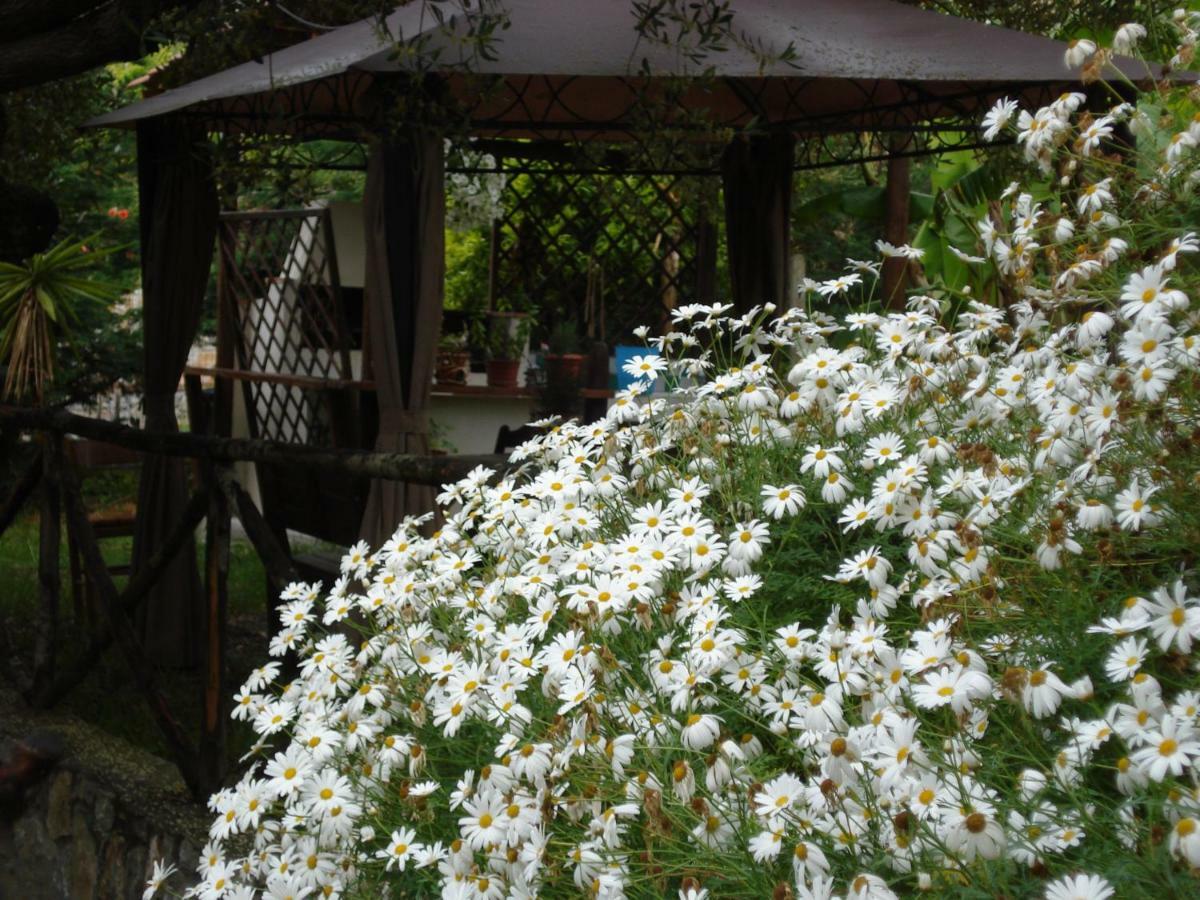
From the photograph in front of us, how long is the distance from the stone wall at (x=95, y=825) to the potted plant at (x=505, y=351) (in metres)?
4.09

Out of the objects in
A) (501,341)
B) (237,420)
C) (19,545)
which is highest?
(501,341)

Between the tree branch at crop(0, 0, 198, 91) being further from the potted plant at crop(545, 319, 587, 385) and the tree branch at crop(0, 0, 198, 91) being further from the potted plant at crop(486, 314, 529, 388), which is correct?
the potted plant at crop(486, 314, 529, 388)

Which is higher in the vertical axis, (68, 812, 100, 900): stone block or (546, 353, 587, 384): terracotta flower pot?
(546, 353, 587, 384): terracotta flower pot

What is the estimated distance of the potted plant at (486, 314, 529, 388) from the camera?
8.05m

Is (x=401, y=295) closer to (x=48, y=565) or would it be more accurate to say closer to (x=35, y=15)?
(x=35, y=15)

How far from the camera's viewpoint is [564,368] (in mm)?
7551

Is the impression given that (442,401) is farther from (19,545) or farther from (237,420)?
(19,545)

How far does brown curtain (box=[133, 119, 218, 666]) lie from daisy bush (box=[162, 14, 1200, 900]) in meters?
3.48

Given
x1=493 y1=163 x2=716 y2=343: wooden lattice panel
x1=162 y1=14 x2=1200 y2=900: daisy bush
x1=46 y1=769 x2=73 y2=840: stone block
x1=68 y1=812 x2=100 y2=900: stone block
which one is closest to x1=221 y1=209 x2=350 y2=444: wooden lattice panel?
x1=493 y1=163 x2=716 y2=343: wooden lattice panel

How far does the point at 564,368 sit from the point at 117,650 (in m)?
2.78

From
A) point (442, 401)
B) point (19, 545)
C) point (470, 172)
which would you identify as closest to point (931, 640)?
point (470, 172)

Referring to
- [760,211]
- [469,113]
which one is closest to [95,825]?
[469,113]

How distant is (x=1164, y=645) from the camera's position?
1150 mm

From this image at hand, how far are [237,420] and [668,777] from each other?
7.69 metres
